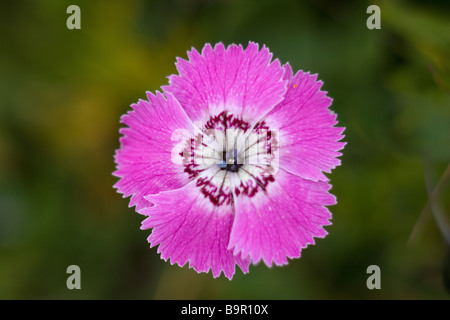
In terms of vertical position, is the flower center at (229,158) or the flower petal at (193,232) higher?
the flower center at (229,158)

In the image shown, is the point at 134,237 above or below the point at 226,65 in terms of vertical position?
below

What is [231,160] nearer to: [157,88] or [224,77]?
[224,77]

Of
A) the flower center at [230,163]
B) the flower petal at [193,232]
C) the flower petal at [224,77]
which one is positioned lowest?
the flower petal at [193,232]

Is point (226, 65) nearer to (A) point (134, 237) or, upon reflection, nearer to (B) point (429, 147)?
(B) point (429, 147)

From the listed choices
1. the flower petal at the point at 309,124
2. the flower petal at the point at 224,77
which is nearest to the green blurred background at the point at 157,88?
the flower petal at the point at 309,124

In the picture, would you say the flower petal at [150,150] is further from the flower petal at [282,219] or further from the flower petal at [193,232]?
the flower petal at [282,219]

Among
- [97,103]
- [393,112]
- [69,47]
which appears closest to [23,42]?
[69,47]

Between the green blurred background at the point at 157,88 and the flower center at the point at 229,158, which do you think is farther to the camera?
the green blurred background at the point at 157,88
